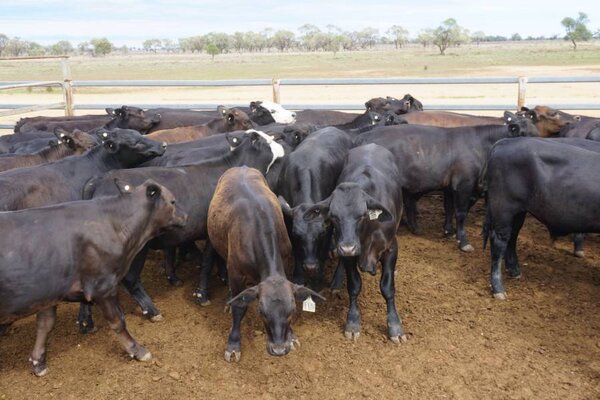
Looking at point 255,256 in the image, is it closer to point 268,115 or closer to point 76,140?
point 76,140

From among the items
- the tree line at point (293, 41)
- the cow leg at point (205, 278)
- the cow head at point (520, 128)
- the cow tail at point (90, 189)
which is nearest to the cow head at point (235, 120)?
the cow leg at point (205, 278)

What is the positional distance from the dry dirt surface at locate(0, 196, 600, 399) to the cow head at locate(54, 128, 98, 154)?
8.08 feet

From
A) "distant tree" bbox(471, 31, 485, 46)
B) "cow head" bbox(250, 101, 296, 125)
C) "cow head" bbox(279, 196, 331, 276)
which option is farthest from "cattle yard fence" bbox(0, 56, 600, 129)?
"distant tree" bbox(471, 31, 485, 46)

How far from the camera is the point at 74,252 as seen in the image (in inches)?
189

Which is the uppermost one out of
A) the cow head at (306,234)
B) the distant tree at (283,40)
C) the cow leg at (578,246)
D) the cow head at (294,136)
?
the distant tree at (283,40)

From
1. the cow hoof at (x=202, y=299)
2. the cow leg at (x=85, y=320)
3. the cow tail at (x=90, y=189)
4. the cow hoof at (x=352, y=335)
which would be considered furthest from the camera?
the cow hoof at (x=202, y=299)

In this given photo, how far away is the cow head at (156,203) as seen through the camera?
17.8ft

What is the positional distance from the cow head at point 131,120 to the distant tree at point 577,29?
85529 mm

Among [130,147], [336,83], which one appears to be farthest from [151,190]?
[336,83]

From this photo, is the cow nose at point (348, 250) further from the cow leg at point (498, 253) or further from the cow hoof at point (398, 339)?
the cow leg at point (498, 253)

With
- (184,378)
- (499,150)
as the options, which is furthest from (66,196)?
(499,150)

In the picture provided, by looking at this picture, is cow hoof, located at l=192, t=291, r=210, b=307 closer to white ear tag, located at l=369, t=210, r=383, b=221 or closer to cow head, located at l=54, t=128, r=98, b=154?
white ear tag, located at l=369, t=210, r=383, b=221

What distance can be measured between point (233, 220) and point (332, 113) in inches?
263

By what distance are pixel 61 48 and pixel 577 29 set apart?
11375 cm
